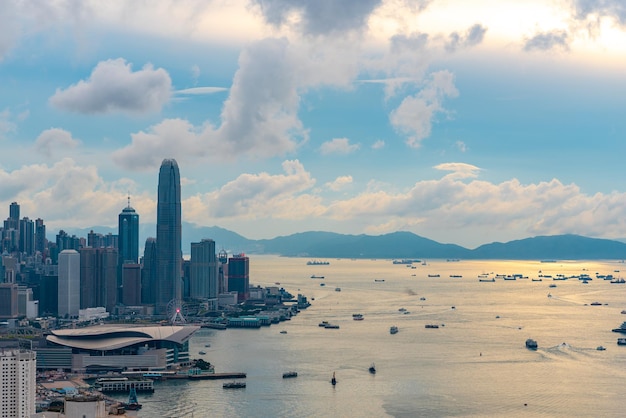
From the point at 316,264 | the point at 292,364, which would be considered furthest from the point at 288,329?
the point at 316,264

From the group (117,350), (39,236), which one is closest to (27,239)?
(39,236)

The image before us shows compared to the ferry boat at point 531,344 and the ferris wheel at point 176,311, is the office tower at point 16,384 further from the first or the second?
the ferris wheel at point 176,311

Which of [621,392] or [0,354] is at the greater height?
[0,354]

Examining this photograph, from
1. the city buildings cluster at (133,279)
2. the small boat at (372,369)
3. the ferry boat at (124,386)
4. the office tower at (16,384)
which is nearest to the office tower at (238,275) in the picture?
the city buildings cluster at (133,279)

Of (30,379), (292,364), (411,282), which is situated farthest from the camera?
(411,282)

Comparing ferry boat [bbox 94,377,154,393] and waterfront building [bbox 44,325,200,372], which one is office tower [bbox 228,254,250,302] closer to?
waterfront building [bbox 44,325,200,372]

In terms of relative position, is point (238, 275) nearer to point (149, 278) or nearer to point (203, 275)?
point (203, 275)

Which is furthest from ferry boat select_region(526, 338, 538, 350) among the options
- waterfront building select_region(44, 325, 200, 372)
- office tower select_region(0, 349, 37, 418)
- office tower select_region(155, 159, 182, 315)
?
office tower select_region(155, 159, 182, 315)

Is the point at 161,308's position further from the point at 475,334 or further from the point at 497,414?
the point at 497,414
